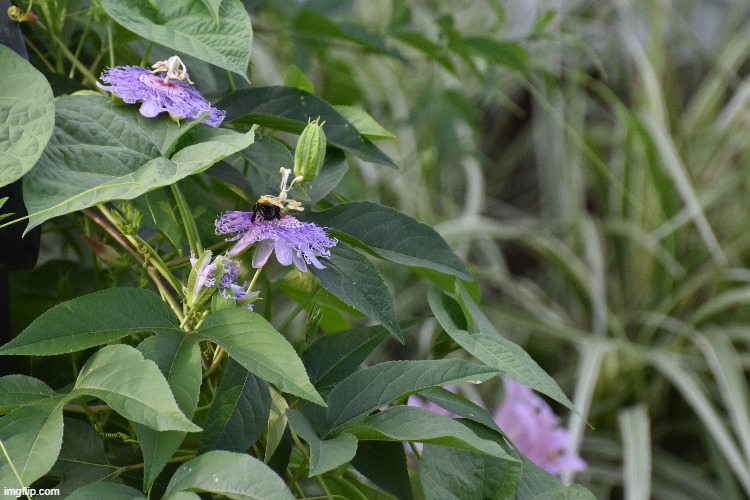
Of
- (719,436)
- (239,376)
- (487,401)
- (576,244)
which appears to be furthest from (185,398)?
(576,244)

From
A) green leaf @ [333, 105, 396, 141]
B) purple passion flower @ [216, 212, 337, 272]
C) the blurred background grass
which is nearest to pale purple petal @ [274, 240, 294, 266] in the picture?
purple passion flower @ [216, 212, 337, 272]

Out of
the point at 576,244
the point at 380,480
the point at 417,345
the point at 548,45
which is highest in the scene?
the point at 380,480

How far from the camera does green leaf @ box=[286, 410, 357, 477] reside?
27 centimetres

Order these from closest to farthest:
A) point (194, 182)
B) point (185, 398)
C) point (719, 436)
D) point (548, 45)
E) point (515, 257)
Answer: point (185, 398)
point (194, 182)
point (719, 436)
point (548, 45)
point (515, 257)

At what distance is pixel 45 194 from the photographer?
11.6 inches

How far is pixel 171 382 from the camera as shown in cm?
28

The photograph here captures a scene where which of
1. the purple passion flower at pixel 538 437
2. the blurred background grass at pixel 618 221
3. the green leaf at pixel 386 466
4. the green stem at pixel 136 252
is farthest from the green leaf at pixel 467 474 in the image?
the blurred background grass at pixel 618 221

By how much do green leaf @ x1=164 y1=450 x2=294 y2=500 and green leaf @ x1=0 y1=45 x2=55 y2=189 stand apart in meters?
0.11

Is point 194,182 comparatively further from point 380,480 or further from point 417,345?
point 417,345

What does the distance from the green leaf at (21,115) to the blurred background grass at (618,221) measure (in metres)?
0.85

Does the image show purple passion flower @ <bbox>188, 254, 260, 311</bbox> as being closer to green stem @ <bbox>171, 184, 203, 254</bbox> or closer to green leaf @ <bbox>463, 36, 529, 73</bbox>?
green stem @ <bbox>171, 184, 203, 254</bbox>

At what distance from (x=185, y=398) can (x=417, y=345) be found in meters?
1.49

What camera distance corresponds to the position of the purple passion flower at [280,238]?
0.33 m

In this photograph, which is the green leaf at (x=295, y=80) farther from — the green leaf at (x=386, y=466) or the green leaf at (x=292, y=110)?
the green leaf at (x=386, y=466)
